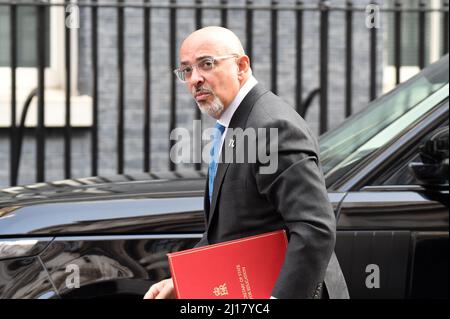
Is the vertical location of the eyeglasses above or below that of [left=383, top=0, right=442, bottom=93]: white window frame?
below

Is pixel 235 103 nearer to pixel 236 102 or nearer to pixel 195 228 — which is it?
pixel 236 102

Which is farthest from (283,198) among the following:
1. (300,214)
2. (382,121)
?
(382,121)

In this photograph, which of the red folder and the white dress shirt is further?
the white dress shirt

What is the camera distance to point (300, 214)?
103 inches

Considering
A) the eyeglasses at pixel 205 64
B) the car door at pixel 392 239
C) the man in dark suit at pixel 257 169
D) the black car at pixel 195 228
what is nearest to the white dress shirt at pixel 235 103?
the man in dark suit at pixel 257 169

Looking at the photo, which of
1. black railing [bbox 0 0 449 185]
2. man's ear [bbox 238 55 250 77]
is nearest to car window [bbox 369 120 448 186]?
man's ear [bbox 238 55 250 77]

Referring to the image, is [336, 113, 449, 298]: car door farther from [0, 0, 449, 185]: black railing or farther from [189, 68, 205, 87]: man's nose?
[0, 0, 449, 185]: black railing

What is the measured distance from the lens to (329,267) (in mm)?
2939

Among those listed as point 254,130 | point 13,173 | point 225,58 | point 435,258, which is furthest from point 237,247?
point 13,173

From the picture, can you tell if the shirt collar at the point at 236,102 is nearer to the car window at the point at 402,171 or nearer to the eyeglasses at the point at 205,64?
the eyeglasses at the point at 205,64

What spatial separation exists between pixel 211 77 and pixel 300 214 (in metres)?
0.47

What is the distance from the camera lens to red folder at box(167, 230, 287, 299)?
106 inches
